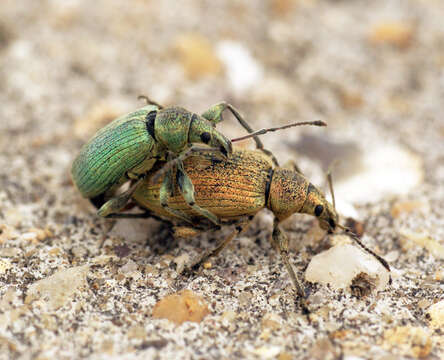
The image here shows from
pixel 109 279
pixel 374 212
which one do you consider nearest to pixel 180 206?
pixel 109 279

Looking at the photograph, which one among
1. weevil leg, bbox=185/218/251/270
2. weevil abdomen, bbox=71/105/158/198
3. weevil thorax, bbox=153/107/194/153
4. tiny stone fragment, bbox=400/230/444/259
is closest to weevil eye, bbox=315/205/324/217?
weevil leg, bbox=185/218/251/270

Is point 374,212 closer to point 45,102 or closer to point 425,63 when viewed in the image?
point 425,63

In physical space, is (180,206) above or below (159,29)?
below

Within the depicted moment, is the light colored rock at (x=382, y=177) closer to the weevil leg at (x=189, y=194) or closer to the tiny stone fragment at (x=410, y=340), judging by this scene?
the weevil leg at (x=189, y=194)

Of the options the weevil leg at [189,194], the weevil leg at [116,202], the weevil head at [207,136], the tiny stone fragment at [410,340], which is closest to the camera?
the tiny stone fragment at [410,340]

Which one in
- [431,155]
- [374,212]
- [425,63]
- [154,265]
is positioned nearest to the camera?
[154,265]

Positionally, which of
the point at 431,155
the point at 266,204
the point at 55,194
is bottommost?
the point at 55,194

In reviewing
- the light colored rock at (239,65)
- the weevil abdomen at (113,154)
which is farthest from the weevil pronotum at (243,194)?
the light colored rock at (239,65)
